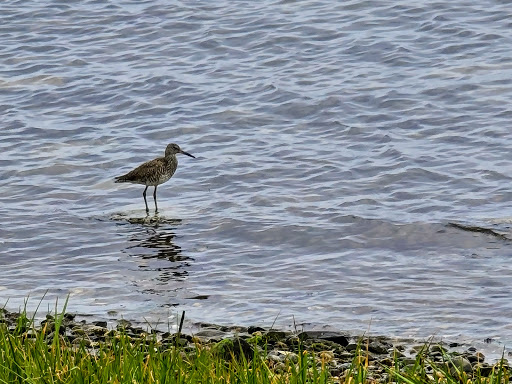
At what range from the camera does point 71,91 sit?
2002 centimetres

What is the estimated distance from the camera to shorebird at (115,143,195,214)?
48.1 feet

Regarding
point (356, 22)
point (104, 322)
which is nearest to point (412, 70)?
point (356, 22)

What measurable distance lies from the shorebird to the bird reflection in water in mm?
981

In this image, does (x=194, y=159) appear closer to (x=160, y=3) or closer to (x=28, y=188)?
(x=28, y=188)

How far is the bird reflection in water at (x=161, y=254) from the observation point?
11.8 meters

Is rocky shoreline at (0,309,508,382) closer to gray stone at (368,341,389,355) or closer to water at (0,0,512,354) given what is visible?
gray stone at (368,341,389,355)

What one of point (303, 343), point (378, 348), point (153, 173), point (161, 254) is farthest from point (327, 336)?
point (153, 173)

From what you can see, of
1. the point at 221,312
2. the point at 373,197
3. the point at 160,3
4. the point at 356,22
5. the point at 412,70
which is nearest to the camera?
the point at 221,312

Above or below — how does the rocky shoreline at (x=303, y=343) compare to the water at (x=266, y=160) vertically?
above

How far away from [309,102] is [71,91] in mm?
4705

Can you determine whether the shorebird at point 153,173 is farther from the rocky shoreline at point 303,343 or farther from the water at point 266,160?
the rocky shoreline at point 303,343

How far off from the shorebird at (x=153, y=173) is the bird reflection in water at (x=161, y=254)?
0.98 m

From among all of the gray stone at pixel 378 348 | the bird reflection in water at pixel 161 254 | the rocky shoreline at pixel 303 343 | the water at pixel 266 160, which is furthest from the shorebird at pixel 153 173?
the gray stone at pixel 378 348

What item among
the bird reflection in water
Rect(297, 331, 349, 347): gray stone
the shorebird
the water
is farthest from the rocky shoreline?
the shorebird
